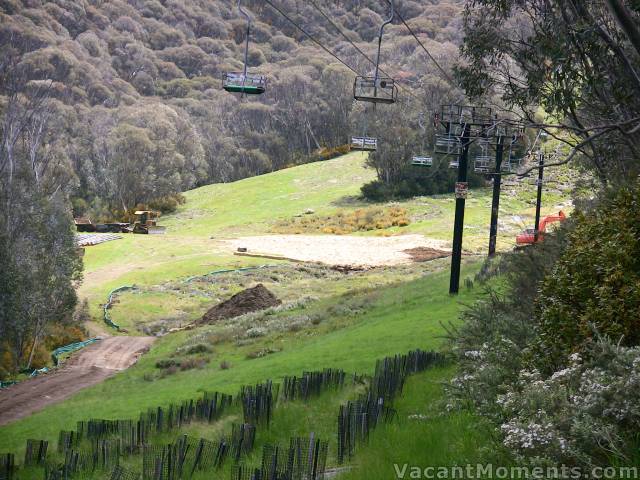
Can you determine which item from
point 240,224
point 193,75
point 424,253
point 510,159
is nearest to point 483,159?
point 510,159

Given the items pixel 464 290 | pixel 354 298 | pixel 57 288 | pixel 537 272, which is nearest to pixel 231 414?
pixel 537 272

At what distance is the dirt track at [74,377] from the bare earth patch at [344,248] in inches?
Result: 863

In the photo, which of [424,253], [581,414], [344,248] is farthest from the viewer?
[344,248]

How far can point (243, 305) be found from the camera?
38.7 m

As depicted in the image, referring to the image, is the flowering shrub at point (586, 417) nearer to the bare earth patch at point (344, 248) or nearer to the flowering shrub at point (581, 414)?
the flowering shrub at point (581, 414)

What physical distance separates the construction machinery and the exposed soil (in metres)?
29.1

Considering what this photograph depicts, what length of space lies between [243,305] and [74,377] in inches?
446

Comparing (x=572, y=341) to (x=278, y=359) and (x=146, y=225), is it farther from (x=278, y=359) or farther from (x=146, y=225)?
(x=146, y=225)

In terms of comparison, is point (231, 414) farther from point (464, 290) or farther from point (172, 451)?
point (464, 290)

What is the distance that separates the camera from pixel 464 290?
2897cm

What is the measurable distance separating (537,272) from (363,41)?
16262 cm

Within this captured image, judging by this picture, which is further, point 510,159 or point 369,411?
point 510,159

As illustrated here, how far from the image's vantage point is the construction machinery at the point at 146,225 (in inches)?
2948

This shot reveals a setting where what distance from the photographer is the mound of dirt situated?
38.1 meters
